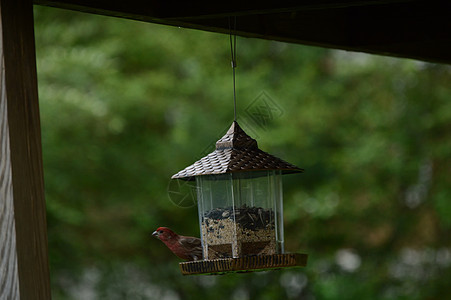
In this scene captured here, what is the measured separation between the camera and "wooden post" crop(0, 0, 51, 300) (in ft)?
4.95

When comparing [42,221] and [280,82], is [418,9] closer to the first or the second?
[42,221]

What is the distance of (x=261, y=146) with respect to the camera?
7.64 metres

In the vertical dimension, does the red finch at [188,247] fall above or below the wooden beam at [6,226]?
below

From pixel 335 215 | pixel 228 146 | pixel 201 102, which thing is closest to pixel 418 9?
pixel 228 146

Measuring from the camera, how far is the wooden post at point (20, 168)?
59.4 inches

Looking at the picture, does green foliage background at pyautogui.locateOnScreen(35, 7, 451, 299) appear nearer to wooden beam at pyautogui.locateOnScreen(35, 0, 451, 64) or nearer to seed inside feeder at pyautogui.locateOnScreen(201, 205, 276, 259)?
wooden beam at pyautogui.locateOnScreen(35, 0, 451, 64)

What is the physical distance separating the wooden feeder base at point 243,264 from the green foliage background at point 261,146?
477cm

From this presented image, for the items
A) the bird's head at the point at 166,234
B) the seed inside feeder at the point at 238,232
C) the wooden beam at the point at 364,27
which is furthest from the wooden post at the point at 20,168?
the bird's head at the point at 166,234

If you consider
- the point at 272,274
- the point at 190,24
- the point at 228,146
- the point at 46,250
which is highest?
the point at 190,24

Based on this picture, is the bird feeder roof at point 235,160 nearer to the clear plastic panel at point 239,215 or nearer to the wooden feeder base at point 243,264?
the clear plastic panel at point 239,215

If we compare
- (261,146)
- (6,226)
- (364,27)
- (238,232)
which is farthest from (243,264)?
(261,146)

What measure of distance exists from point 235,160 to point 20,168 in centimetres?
83

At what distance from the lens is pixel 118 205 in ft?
25.3

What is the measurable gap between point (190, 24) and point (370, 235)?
6781 mm
